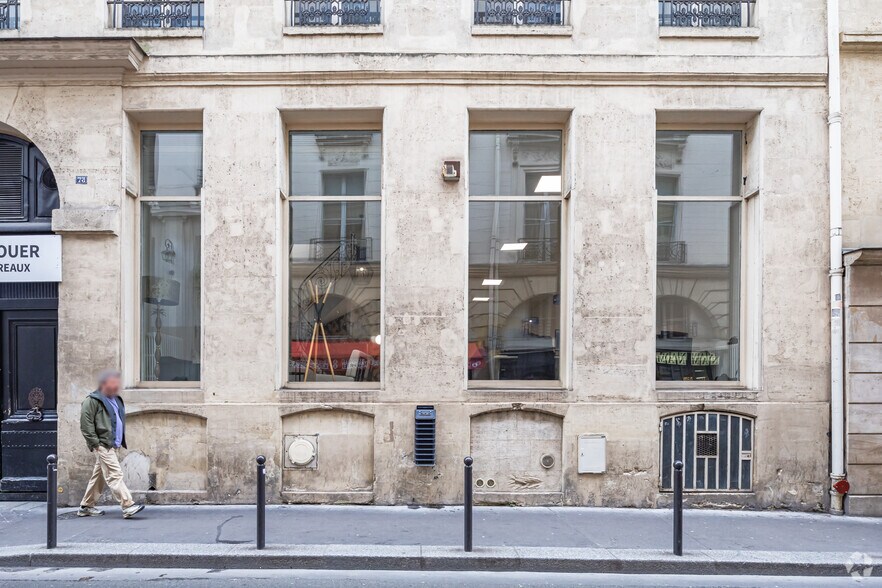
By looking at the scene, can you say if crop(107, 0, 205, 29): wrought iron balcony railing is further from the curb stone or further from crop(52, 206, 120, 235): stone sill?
the curb stone

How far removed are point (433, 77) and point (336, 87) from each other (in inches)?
53.2

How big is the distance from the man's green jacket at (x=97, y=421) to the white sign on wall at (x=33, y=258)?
6.49ft

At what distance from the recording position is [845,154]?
8.41 m

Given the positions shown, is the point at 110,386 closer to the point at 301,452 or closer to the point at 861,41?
the point at 301,452

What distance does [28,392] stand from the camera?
346 inches

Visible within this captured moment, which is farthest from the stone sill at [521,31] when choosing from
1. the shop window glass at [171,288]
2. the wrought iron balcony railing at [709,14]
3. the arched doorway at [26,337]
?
the arched doorway at [26,337]

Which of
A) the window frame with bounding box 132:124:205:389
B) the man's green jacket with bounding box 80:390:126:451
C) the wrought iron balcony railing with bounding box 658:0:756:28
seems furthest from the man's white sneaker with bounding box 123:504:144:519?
the wrought iron balcony railing with bounding box 658:0:756:28

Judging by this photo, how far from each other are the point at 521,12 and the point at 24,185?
25.0 feet

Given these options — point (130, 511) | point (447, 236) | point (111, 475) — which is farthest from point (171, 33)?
point (130, 511)

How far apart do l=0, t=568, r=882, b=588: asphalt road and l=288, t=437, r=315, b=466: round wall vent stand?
225 centimetres

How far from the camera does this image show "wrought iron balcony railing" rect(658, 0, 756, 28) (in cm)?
862

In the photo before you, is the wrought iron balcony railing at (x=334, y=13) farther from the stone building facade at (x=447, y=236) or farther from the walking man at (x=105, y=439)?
Answer: the walking man at (x=105, y=439)

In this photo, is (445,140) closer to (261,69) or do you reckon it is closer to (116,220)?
(261,69)

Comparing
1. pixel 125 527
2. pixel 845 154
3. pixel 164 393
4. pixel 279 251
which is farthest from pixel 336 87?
pixel 845 154
